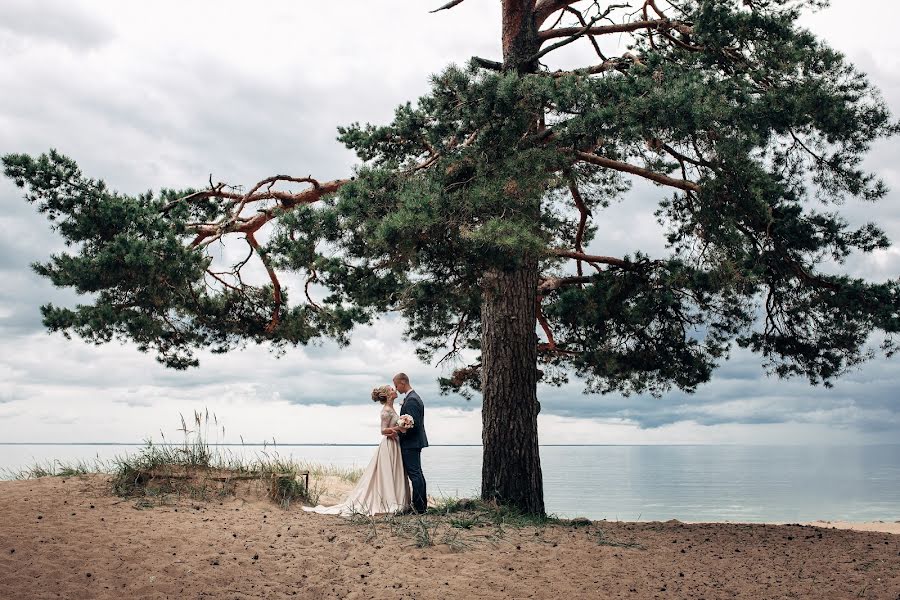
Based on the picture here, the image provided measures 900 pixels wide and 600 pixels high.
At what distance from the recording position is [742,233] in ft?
34.3

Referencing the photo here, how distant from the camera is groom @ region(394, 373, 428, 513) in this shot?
31.0 ft

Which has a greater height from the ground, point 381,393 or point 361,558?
point 381,393

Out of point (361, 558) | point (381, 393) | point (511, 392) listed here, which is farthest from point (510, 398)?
point (361, 558)

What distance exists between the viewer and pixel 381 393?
9.77 meters

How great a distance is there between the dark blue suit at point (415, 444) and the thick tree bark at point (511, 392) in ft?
2.99

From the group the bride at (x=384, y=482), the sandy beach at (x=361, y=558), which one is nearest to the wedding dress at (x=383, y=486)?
the bride at (x=384, y=482)

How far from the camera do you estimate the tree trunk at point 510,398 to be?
9625 millimetres

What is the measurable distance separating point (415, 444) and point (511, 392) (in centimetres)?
148

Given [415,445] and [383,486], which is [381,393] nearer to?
[415,445]

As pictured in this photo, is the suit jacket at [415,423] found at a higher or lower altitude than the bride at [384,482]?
higher

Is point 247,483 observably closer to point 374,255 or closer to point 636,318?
point 374,255

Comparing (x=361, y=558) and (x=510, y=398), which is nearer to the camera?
(x=361, y=558)

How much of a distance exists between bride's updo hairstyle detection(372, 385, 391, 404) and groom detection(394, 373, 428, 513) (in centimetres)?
31

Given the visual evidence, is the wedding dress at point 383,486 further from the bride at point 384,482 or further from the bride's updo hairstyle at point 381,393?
the bride's updo hairstyle at point 381,393
